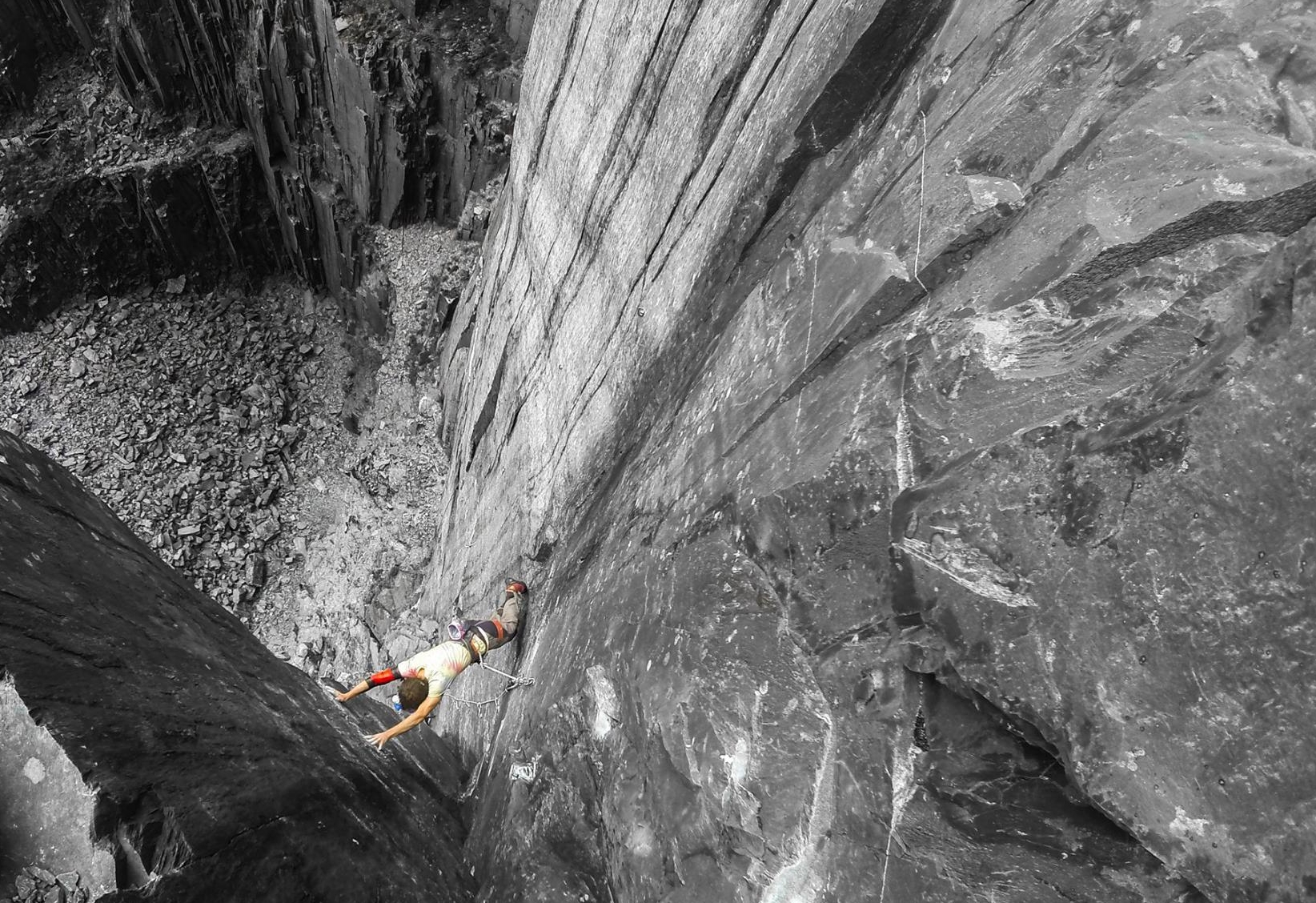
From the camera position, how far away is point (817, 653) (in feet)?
12.3

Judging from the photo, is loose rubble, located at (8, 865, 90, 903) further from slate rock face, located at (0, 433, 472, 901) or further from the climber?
the climber

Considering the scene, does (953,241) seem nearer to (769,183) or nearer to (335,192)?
(769,183)

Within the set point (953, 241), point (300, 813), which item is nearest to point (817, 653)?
point (953, 241)

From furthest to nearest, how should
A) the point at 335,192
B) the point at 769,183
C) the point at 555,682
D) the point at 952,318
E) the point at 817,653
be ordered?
the point at 335,192 < the point at 555,682 < the point at 769,183 < the point at 817,653 < the point at 952,318

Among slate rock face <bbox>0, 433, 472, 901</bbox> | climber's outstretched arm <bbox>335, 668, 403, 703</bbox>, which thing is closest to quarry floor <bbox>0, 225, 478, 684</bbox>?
climber's outstretched arm <bbox>335, 668, 403, 703</bbox>

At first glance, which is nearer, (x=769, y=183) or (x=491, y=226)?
(x=769, y=183)

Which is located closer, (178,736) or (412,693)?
(178,736)

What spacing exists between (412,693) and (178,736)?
2.83 meters

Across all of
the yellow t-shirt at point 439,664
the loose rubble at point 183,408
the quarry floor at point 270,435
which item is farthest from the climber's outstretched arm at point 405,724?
the loose rubble at point 183,408

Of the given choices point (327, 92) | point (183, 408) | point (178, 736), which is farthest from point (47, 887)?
point (327, 92)

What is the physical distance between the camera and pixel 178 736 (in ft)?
15.5

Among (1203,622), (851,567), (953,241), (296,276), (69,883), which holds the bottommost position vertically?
(296,276)

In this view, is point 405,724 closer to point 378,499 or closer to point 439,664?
point 439,664

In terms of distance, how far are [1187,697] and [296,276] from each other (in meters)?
24.0
